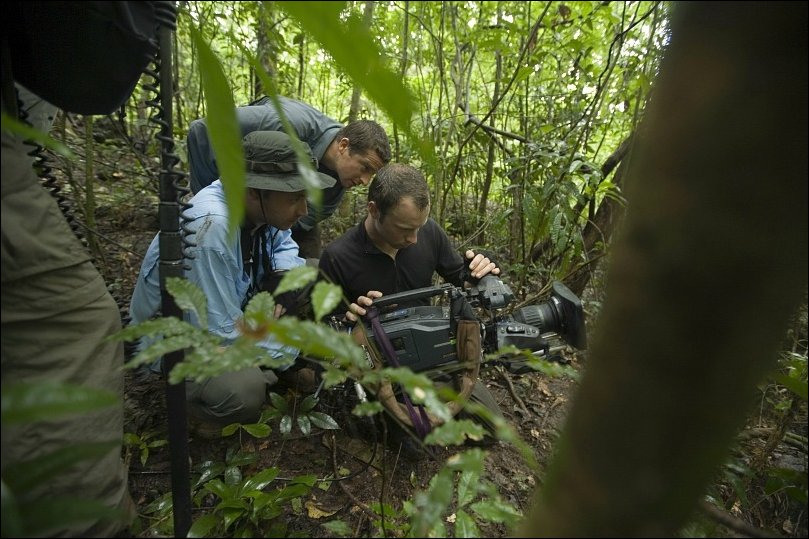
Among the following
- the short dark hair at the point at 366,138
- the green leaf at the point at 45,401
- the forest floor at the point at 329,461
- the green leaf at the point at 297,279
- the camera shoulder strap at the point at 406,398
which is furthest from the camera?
the short dark hair at the point at 366,138

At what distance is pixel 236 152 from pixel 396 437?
1.77m

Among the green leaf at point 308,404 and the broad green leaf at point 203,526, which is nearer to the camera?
the broad green leaf at point 203,526

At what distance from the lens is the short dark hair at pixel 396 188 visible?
6.64 ft

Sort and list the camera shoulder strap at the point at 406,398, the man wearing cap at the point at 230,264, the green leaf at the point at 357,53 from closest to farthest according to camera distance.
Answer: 1. the green leaf at the point at 357,53
2. the camera shoulder strap at the point at 406,398
3. the man wearing cap at the point at 230,264

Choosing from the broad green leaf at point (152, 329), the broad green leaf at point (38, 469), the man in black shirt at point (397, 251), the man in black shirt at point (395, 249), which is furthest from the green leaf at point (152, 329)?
the man in black shirt at point (395, 249)

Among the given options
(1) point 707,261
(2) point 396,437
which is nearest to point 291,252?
(2) point 396,437

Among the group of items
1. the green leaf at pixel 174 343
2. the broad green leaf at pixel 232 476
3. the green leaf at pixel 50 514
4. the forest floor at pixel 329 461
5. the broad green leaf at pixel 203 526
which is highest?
the green leaf at pixel 174 343

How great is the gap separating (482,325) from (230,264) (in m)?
1.02

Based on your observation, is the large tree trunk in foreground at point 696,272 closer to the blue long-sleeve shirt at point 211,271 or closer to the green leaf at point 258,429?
the blue long-sleeve shirt at point 211,271

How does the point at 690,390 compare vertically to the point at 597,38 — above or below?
below

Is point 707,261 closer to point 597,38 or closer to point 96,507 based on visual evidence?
point 96,507

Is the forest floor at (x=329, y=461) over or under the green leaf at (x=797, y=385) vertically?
under

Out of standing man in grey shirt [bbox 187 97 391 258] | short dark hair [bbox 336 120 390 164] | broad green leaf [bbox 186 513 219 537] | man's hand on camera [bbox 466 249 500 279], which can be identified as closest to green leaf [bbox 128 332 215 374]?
broad green leaf [bbox 186 513 219 537]

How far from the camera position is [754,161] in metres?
0.35
